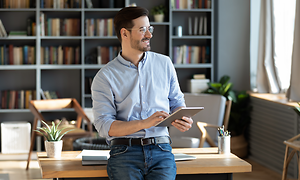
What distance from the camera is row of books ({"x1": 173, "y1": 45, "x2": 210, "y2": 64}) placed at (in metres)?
5.05

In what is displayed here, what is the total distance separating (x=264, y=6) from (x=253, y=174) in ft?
6.52

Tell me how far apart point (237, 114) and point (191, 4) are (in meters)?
1.61

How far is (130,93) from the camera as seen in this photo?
1.86 m

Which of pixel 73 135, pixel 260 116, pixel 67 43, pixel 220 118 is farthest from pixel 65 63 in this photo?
pixel 260 116

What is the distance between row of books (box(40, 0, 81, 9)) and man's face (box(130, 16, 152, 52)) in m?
3.29

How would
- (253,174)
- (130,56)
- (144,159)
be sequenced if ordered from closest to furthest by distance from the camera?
1. (144,159)
2. (130,56)
3. (253,174)

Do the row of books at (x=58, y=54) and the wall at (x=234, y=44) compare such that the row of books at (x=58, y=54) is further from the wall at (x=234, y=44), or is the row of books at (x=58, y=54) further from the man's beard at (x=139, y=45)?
the man's beard at (x=139, y=45)

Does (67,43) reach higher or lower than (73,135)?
higher

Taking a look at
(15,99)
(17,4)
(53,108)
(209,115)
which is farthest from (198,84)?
(17,4)

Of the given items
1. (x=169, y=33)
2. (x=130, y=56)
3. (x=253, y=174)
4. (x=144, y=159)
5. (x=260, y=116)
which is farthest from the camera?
(x=169, y=33)

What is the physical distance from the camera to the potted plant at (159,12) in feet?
16.2

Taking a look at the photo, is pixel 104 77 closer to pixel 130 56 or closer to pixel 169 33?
pixel 130 56

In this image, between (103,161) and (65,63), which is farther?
(65,63)

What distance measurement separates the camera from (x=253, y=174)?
396cm
